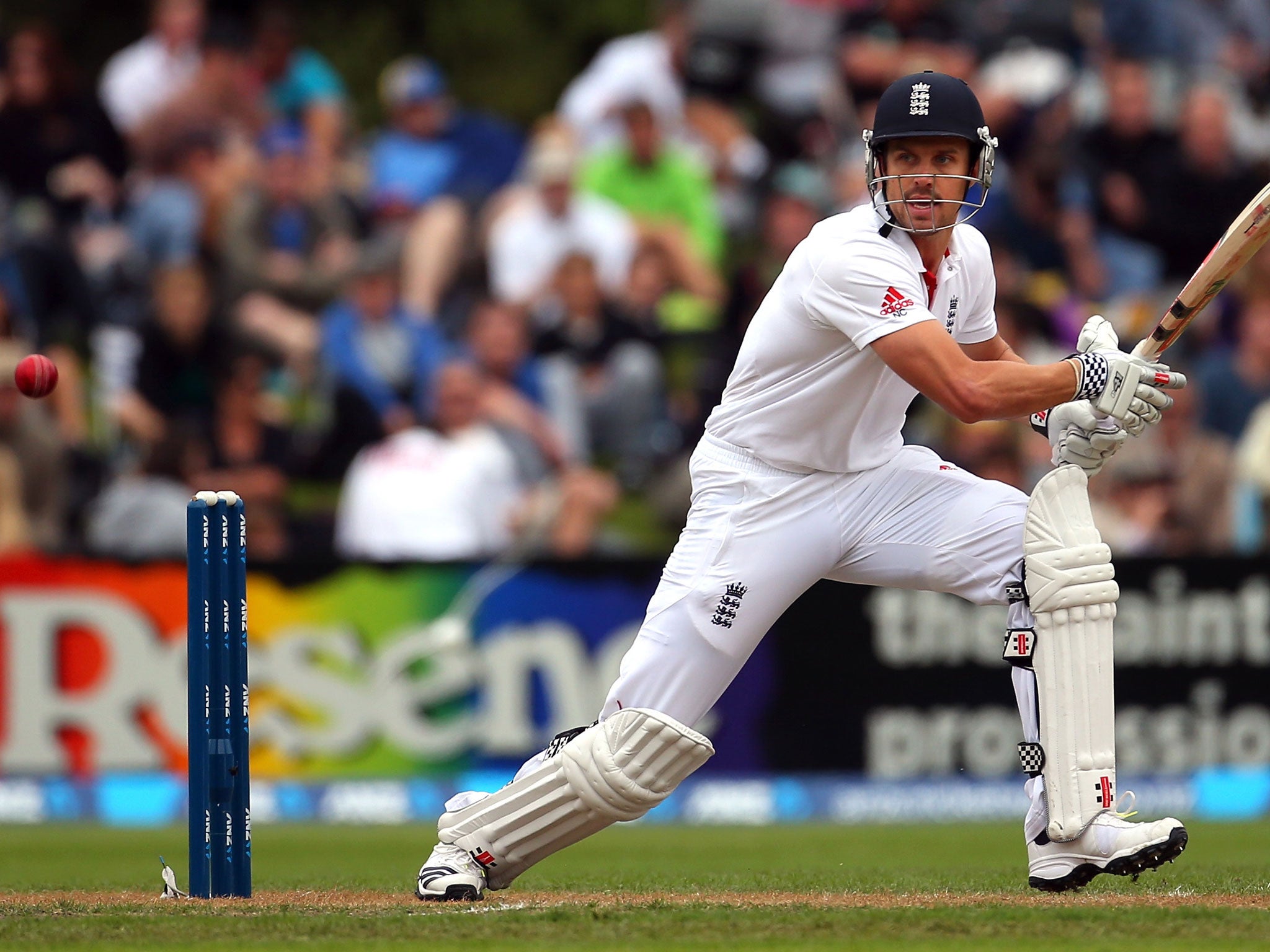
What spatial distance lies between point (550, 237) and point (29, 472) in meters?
3.40

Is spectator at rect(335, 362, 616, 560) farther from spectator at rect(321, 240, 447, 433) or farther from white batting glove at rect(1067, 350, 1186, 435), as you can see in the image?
white batting glove at rect(1067, 350, 1186, 435)

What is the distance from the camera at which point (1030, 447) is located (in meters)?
10.5

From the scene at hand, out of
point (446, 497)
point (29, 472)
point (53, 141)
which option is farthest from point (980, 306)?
point (53, 141)

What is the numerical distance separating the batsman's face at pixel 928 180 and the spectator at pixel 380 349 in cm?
613

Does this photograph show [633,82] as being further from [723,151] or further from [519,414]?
[519,414]

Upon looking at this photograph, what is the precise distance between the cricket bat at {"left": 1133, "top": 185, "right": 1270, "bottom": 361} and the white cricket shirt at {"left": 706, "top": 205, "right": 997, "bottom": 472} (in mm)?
563

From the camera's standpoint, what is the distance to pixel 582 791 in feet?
16.8

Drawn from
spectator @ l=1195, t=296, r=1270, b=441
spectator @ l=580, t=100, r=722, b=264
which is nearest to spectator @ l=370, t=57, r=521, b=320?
spectator @ l=580, t=100, r=722, b=264

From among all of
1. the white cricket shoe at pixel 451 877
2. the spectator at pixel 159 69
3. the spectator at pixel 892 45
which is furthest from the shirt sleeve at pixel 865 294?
the spectator at pixel 159 69

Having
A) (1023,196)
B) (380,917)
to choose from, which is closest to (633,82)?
Answer: (1023,196)

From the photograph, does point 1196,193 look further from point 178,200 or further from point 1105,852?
point 1105,852

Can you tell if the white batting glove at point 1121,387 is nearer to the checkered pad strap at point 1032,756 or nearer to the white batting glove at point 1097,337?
the white batting glove at point 1097,337

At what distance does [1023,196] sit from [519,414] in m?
3.57

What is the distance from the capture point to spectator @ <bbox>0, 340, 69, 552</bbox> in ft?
33.5
